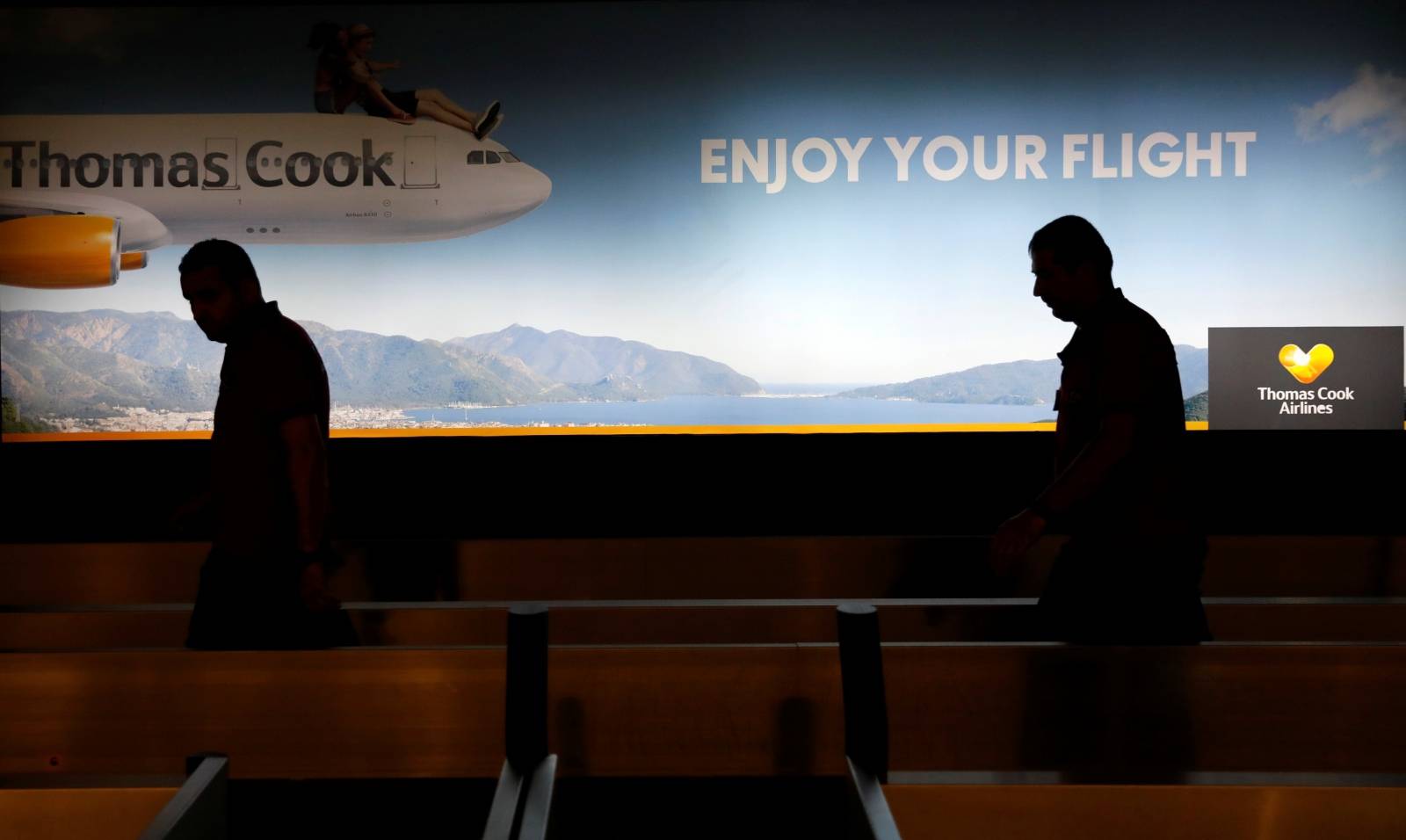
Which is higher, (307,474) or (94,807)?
(307,474)

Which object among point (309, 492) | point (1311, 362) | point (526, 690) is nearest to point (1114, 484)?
point (526, 690)

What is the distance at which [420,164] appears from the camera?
12.2 ft

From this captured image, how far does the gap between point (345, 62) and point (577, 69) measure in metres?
0.93

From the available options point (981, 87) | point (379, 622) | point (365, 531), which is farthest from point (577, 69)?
point (379, 622)

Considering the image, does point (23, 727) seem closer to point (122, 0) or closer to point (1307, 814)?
point (1307, 814)

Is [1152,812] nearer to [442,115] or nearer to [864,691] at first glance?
[864,691]

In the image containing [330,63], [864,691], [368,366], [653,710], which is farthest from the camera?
[368,366]

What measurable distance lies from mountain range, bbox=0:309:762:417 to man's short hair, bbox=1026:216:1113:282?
212 cm

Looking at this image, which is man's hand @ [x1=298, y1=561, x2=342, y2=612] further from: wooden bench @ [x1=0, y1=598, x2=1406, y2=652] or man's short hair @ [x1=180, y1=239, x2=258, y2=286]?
man's short hair @ [x1=180, y1=239, x2=258, y2=286]

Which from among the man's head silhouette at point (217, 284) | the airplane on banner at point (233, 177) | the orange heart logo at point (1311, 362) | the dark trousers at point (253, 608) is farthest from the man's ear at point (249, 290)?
the orange heart logo at point (1311, 362)

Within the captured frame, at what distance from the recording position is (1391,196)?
3.56 meters

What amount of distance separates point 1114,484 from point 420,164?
308 cm

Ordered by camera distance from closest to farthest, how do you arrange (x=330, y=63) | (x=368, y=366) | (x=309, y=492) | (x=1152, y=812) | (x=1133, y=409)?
(x=1152, y=812) → (x=1133, y=409) → (x=309, y=492) → (x=330, y=63) → (x=368, y=366)

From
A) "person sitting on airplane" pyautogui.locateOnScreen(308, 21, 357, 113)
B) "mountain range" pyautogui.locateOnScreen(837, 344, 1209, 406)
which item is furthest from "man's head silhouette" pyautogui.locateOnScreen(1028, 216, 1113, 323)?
"person sitting on airplane" pyautogui.locateOnScreen(308, 21, 357, 113)
